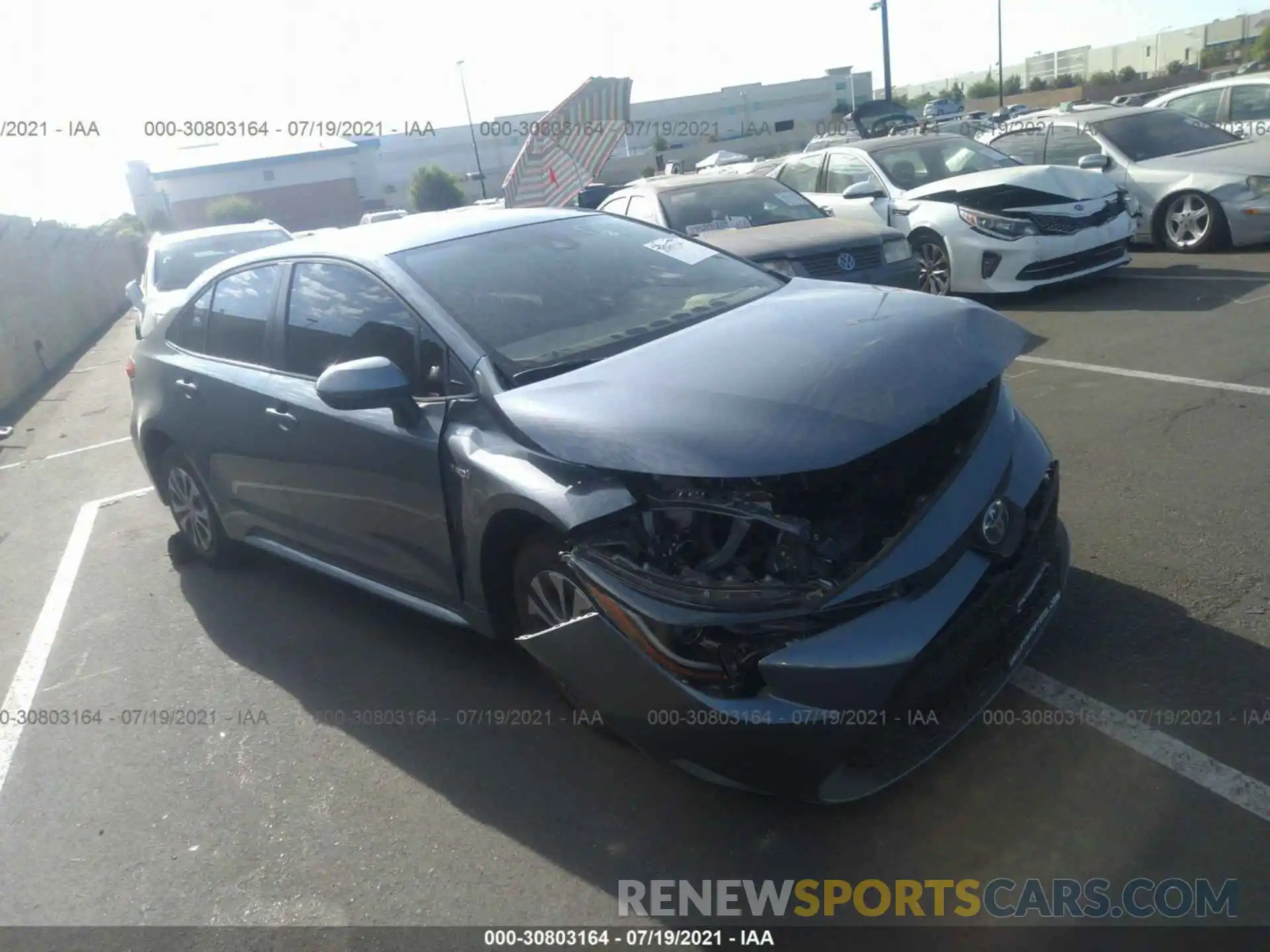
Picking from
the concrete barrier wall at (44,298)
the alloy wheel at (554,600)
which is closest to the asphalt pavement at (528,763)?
the alloy wheel at (554,600)

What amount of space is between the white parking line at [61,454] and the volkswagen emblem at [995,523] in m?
9.13

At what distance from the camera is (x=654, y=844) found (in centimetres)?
298

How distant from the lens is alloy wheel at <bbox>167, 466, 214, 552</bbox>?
551 centimetres

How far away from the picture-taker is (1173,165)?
1030 cm

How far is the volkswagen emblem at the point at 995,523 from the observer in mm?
2975

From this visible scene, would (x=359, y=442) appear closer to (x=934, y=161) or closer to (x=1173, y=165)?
(x=934, y=161)

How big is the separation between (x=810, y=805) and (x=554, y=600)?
→ 99 centimetres

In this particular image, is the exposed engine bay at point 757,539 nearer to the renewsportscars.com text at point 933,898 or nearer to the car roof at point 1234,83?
the renewsportscars.com text at point 933,898

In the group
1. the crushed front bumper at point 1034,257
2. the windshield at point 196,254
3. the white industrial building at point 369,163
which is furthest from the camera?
the white industrial building at point 369,163

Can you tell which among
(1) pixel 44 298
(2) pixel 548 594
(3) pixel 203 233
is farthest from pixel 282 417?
(1) pixel 44 298

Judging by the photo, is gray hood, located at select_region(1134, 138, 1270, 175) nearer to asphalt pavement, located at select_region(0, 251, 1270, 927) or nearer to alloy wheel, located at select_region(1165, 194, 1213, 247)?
alloy wheel, located at select_region(1165, 194, 1213, 247)

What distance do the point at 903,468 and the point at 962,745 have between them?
0.87 metres

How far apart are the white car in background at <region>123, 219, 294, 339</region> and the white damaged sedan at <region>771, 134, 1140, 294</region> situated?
6.38 m

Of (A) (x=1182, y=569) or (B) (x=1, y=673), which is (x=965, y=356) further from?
(B) (x=1, y=673)
